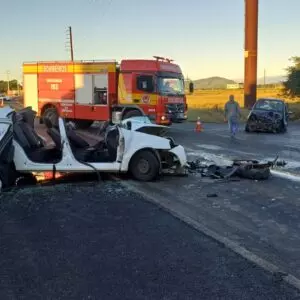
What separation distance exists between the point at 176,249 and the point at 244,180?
183 inches

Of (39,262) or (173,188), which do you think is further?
(173,188)

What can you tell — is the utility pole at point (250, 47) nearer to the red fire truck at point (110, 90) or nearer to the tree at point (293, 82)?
the tree at point (293, 82)

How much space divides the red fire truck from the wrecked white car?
11.5m

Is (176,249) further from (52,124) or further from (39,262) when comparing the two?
(52,124)

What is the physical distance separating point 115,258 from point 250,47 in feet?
124

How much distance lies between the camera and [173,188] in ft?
28.9

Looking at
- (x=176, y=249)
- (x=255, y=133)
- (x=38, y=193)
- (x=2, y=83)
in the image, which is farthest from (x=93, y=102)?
(x=2, y=83)

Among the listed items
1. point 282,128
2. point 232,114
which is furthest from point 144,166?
point 282,128

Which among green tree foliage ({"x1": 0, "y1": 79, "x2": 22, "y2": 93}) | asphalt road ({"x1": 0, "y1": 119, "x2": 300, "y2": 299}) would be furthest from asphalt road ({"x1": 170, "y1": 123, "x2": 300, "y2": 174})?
A: green tree foliage ({"x1": 0, "y1": 79, "x2": 22, "y2": 93})

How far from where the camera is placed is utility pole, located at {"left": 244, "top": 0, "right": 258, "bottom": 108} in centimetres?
4031

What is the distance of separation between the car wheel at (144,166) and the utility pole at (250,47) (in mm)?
32964

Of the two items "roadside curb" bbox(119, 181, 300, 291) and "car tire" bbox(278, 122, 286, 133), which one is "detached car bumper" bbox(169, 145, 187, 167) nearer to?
"roadside curb" bbox(119, 181, 300, 291)

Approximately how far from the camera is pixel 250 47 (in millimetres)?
40469

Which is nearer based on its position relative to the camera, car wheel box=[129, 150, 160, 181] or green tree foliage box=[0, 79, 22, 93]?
car wheel box=[129, 150, 160, 181]
